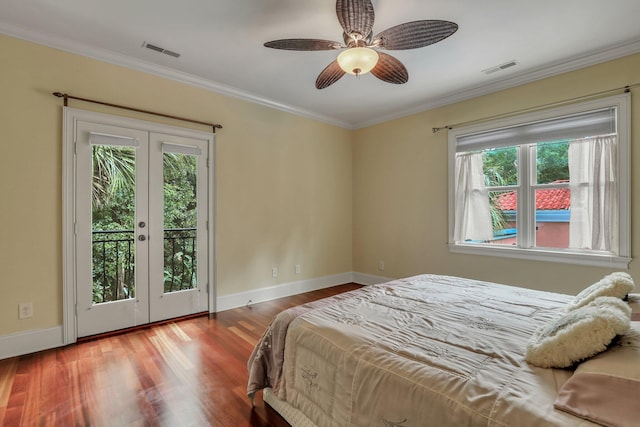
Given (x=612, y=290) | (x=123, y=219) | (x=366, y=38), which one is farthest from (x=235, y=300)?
(x=612, y=290)

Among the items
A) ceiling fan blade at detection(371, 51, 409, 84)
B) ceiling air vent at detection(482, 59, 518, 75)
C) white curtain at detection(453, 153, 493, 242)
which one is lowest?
white curtain at detection(453, 153, 493, 242)

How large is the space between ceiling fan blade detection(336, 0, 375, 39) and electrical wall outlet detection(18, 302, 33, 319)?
3.36 meters

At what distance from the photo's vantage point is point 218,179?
11.6 ft

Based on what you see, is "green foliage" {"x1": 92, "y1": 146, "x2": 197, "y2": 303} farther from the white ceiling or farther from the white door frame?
the white ceiling

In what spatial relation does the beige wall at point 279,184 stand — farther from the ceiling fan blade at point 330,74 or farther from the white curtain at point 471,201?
the ceiling fan blade at point 330,74

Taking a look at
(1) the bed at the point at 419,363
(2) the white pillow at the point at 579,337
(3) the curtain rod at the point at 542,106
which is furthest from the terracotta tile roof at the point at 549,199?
(2) the white pillow at the point at 579,337

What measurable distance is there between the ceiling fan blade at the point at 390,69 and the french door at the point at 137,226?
2.16 meters

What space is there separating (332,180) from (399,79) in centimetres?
246

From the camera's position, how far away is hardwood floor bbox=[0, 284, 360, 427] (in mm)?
1705

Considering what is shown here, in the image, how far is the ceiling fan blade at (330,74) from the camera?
240 centimetres

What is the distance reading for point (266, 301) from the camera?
12.8 feet

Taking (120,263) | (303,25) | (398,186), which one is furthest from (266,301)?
(303,25)

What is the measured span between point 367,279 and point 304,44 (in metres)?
3.70

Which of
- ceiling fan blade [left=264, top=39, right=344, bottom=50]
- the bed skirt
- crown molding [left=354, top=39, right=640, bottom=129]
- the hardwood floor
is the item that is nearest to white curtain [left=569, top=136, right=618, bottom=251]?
crown molding [left=354, top=39, right=640, bottom=129]
